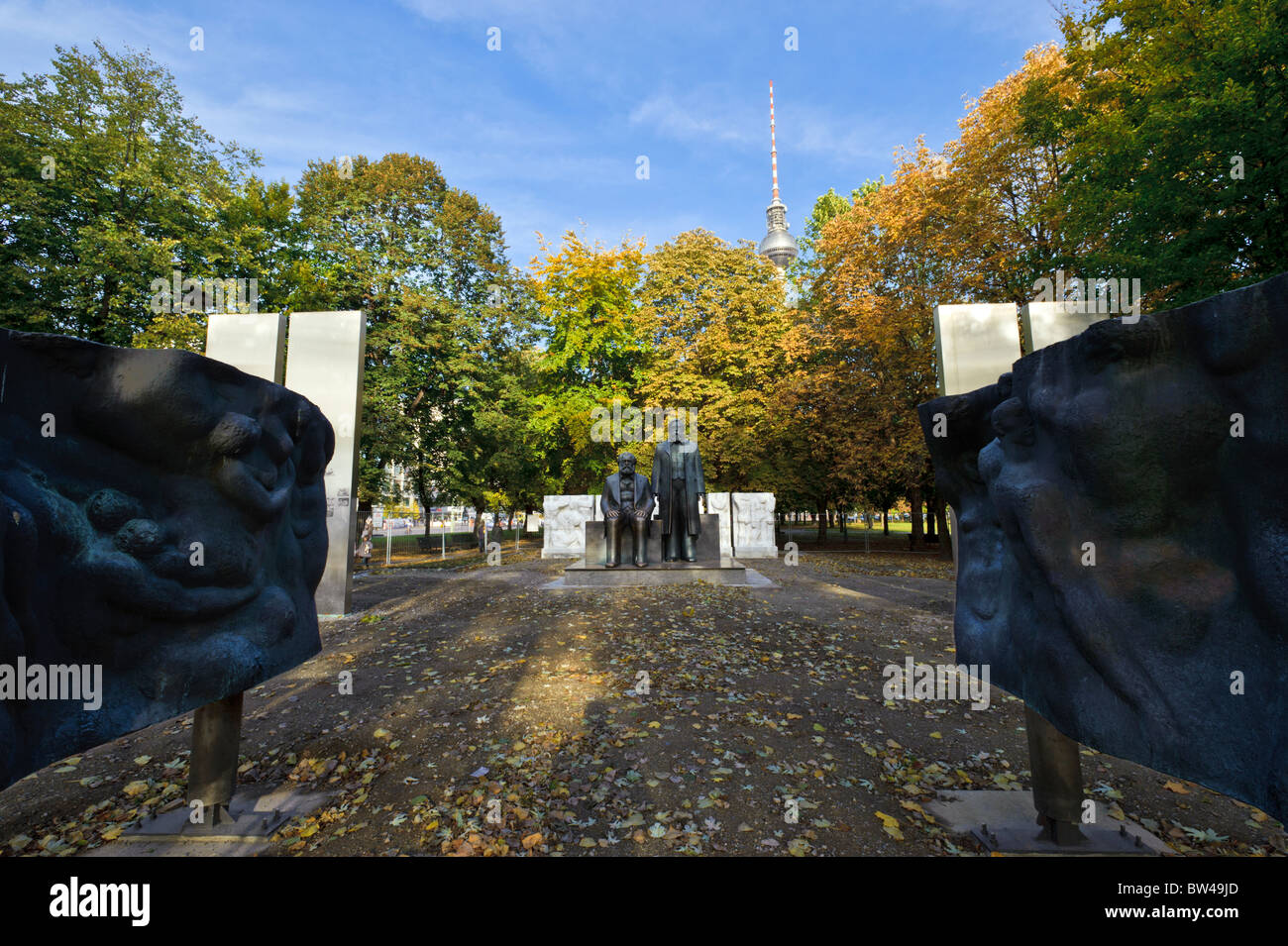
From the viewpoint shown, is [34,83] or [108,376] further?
[34,83]

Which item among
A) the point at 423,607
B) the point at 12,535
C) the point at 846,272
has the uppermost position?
the point at 846,272

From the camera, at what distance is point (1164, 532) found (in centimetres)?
189

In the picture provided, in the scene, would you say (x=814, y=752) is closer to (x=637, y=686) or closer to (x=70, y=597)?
(x=637, y=686)

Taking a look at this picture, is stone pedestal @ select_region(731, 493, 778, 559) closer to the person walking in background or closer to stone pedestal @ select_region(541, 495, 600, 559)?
stone pedestal @ select_region(541, 495, 600, 559)

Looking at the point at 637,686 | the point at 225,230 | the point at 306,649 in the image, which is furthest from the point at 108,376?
the point at 225,230

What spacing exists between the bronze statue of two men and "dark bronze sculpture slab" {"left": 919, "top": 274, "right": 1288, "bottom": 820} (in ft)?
33.6

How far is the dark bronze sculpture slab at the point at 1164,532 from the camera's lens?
161cm

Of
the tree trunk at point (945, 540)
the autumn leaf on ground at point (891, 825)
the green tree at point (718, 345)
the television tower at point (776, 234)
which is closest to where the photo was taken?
the autumn leaf on ground at point (891, 825)

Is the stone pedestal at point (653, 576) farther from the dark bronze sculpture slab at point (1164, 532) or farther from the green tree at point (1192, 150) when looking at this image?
the green tree at point (1192, 150)

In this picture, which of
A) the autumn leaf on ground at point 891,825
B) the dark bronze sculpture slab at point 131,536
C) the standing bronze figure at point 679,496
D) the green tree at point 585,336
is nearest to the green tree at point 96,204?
the green tree at point 585,336

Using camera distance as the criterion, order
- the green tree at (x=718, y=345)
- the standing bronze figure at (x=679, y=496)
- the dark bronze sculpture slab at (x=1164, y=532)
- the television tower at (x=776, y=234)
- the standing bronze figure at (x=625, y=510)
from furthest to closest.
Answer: the television tower at (x=776, y=234)
the green tree at (x=718, y=345)
the standing bronze figure at (x=679, y=496)
the standing bronze figure at (x=625, y=510)
the dark bronze sculpture slab at (x=1164, y=532)

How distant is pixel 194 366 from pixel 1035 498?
3929 millimetres

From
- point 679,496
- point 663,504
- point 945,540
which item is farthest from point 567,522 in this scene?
point 945,540

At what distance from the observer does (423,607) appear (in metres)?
10.5
